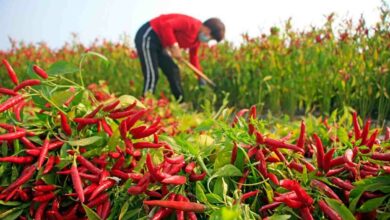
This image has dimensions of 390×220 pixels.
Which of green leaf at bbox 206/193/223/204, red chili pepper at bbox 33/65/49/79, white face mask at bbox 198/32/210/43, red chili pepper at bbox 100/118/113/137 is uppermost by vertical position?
white face mask at bbox 198/32/210/43

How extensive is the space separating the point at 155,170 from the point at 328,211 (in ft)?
1.33

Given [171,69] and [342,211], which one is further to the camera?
[171,69]

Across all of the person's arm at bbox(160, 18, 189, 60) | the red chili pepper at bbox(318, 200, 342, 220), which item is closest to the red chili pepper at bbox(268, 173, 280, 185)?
the red chili pepper at bbox(318, 200, 342, 220)

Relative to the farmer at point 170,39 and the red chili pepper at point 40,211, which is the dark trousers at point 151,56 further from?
the red chili pepper at point 40,211

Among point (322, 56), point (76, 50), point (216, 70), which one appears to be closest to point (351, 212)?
point (322, 56)

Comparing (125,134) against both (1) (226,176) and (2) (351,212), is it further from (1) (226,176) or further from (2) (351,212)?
(2) (351,212)

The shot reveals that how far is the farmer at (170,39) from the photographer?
21.5ft

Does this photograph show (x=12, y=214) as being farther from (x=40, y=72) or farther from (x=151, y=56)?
(x=151, y=56)

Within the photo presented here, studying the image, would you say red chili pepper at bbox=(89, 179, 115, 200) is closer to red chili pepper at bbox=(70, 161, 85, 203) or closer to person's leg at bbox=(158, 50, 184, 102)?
red chili pepper at bbox=(70, 161, 85, 203)

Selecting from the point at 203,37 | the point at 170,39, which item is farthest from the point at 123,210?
the point at 203,37

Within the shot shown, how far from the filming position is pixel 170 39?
A: 21.2ft

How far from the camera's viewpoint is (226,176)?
1.18 metres

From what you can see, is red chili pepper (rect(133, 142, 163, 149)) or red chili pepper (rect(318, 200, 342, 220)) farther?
red chili pepper (rect(133, 142, 163, 149))

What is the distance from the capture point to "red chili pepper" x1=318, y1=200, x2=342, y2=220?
1037 mm
